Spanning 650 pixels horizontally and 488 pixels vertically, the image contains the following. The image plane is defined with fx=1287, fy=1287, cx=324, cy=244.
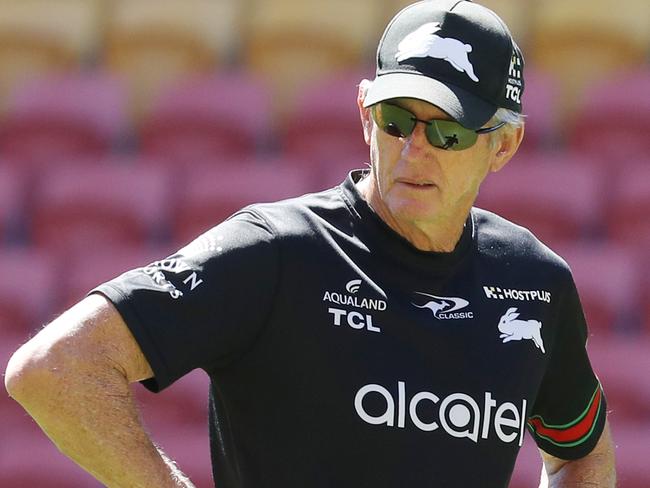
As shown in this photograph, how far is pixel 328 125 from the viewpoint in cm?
544

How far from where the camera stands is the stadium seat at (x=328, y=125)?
5.38m

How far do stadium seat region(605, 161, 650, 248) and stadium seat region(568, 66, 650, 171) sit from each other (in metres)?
0.35

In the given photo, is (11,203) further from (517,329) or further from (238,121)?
(517,329)

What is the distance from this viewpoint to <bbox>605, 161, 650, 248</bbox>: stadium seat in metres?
4.79

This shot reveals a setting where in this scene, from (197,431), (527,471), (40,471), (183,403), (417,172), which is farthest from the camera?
(183,403)

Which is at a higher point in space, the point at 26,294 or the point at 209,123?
the point at 209,123

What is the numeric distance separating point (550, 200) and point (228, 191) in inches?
49.4

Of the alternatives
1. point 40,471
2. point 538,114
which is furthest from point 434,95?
point 538,114

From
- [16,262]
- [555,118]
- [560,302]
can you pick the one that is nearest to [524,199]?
[555,118]

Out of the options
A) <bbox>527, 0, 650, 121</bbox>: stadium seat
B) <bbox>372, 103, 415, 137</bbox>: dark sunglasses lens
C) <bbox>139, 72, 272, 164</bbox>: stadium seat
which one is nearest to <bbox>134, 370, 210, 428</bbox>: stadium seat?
<bbox>139, 72, 272, 164</bbox>: stadium seat

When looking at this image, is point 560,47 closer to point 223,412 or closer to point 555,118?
point 555,118

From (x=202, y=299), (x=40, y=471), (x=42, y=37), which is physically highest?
(x=202, y=299)

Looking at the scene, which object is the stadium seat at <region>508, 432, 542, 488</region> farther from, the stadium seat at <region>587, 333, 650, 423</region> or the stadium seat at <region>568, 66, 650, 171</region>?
the stadium seat at <region>568, 66, 650, 171</region>

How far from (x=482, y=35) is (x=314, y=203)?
0.38 m
